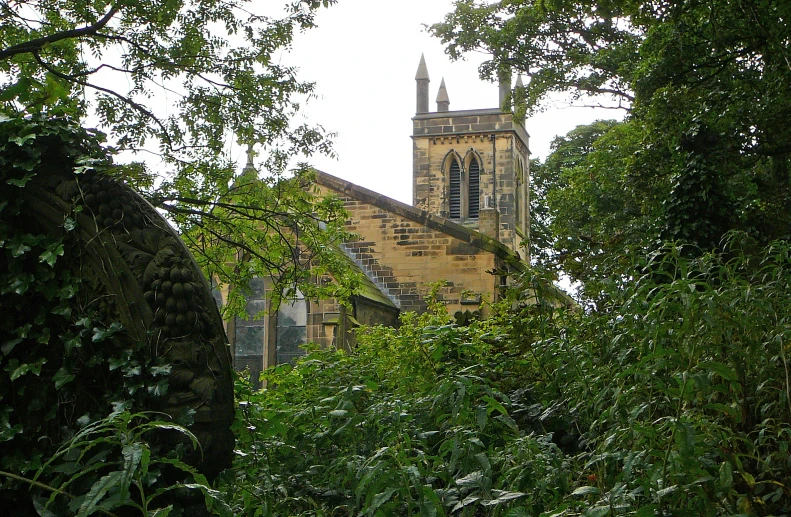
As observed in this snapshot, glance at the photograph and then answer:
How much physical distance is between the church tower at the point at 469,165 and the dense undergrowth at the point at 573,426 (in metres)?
37.1

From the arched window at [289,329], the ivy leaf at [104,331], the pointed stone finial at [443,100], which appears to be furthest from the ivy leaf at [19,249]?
the pointed stone finial at [443,100]

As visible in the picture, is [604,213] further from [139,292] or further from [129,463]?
[129,463]

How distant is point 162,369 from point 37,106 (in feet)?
4.85

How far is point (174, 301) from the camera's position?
3791 millimetres

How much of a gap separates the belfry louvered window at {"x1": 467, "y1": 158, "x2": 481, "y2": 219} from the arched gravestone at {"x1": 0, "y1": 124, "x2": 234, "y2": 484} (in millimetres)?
Answer: 40150

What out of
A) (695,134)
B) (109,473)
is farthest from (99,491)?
(695,134)

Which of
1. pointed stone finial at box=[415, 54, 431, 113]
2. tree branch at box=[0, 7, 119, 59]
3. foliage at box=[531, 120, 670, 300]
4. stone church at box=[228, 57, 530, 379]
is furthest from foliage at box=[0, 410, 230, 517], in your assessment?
pointed stone finial at box=[415, 54, 431, 113]

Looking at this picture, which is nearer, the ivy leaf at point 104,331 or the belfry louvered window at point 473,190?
the ivy leaf at point 104,331

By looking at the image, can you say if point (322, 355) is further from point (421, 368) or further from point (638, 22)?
point (638, 22)

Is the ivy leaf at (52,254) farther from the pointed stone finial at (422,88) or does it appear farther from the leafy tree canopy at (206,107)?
the pointed stone finial at (422,88)

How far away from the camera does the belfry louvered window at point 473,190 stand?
43812 millimetres

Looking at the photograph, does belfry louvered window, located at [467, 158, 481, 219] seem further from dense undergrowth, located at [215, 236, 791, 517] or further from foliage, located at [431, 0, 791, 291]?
dense undergrowth, located at [215, 236, 791, 517]

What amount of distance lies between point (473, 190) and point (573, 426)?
3931 cm

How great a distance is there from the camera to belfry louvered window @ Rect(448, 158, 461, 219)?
144 ft
